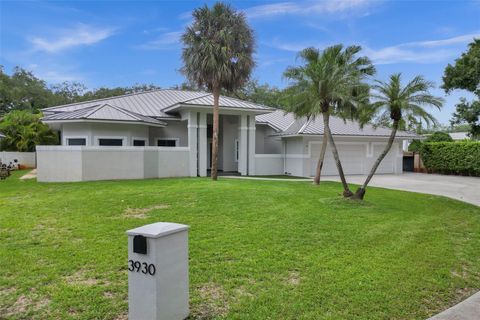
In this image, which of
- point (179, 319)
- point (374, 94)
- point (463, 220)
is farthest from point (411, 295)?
point (374, 94)

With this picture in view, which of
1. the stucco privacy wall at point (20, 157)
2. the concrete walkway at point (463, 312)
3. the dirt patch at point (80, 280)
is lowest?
the concrete walkway at point (463, 312)

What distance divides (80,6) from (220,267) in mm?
14438

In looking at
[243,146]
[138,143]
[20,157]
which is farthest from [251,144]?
[20,157]

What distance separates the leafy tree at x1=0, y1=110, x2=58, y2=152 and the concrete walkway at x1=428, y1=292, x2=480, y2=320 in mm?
29081

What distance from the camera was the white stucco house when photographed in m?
16.9

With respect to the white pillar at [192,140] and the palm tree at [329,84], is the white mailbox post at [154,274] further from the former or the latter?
the white pillar at [192,140]

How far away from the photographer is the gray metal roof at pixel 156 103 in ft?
69.5

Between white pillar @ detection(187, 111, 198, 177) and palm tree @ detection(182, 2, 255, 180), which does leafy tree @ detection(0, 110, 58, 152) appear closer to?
white pillar @ detection(187, 111, 198, 177)

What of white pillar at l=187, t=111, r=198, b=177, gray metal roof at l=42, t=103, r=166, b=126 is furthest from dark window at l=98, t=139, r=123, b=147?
white pillar at l=187, t=111, r=198, b=177

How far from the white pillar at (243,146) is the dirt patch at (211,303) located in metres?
17.8

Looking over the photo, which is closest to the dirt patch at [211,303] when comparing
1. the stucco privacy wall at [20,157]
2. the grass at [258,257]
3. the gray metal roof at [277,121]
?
the grass at [258,257]

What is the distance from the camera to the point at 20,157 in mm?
26734

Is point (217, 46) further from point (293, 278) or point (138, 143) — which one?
point (293, 278)

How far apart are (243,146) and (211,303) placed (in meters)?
18.4
